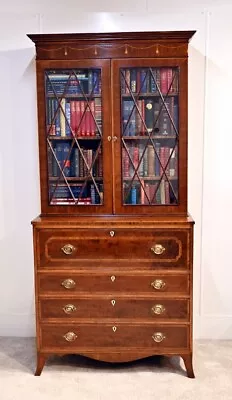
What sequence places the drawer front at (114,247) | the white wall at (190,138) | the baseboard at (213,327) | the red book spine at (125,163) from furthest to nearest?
the baseboard at (213,327)
the white wall at (190,138)
the red book spine at (125,163)
the drawer front at (114,247)

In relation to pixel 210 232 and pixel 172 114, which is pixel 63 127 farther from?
pixel 210 232

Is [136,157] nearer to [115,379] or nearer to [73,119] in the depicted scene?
[73,119]

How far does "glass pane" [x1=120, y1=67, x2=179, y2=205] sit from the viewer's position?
2459 mm

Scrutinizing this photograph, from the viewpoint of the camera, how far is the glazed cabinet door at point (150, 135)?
96.3 inches

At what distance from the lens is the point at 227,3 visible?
107 inches

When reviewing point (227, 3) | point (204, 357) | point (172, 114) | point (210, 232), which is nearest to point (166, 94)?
point (172, 114)

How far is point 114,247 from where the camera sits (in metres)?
2.43

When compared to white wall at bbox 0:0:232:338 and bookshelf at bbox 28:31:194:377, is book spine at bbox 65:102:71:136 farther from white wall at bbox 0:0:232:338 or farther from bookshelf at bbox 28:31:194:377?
white wall at bbox 0:0:232:338

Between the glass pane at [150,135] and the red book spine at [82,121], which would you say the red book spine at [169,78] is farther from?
the red book spine at [82,121]

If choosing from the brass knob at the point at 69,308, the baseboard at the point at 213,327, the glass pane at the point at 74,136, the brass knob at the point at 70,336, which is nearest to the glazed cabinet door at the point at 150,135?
the glass pane at the point at 74,136

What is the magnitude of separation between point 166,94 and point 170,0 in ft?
2.62

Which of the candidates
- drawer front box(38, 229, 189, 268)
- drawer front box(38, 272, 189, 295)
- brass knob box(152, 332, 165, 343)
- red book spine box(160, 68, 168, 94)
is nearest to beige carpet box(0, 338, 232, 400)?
brass knob box(152, 332, 165, 343)

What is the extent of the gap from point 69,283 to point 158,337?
0.64 metres

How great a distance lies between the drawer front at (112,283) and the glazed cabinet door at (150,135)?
0.41 m
